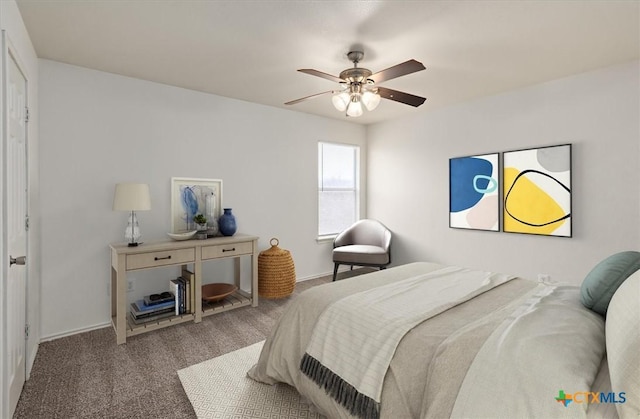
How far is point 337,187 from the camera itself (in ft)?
16.6

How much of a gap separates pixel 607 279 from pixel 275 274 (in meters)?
2.99

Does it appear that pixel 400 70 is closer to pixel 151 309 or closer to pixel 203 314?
pixel 203 314

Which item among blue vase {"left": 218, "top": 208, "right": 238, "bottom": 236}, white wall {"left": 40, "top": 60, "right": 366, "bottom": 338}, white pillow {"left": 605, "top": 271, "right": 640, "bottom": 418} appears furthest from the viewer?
blue vase {"left": 218, "top": 208, "right": 238, "bottom": 236}

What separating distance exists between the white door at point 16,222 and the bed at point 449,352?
140 cm

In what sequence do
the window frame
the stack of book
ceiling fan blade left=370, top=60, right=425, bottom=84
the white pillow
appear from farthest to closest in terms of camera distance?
the window frame → the stack of book → ceiling fan blade left=370, top=60, right=425, bottom=84 → the white pillow

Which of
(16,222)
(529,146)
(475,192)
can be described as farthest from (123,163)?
(529,146)

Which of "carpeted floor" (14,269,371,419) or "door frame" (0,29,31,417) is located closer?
"door frame" (0,29,31,417)

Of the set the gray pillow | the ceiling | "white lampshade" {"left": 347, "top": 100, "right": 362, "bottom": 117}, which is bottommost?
the gray pillow

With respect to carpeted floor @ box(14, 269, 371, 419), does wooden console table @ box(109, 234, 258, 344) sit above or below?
above

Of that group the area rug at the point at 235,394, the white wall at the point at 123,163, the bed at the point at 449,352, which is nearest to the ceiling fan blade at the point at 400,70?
the bed at the point at 449,352

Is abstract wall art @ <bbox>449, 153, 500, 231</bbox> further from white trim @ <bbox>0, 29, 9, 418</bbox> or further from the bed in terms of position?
white trim @ <bbox>0, 29, 9, 418</bbox>

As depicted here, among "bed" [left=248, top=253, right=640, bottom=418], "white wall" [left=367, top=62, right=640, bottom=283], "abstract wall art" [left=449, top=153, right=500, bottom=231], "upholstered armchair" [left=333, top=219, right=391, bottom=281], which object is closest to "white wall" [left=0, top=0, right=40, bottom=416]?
"bed" [left=248, top=253, right=640, bottom=418]

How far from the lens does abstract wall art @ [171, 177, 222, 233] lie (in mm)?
3484

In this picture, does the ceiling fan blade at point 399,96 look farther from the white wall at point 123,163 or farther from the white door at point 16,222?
the white door at point 16,222
